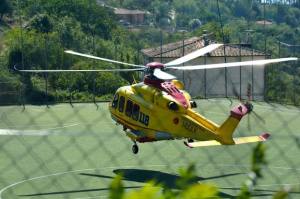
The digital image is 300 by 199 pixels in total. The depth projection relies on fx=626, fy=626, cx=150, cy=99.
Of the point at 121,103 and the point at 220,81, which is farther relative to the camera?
the point at 220,81

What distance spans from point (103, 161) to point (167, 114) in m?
2.93

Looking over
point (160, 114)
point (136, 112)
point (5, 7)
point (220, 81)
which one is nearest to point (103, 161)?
point (136, 112)

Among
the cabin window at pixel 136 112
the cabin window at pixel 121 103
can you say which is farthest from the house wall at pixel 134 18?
the cabin window at pixel 136 112

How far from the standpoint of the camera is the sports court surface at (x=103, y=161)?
486 inches

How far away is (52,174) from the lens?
13750 mm

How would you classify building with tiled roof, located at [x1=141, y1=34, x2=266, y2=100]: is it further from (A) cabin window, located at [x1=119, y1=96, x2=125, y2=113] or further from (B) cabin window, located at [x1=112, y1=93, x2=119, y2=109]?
(A) cabin window, located at [x1=119, y1=96, x2=125, y2=113]

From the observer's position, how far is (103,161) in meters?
15.2

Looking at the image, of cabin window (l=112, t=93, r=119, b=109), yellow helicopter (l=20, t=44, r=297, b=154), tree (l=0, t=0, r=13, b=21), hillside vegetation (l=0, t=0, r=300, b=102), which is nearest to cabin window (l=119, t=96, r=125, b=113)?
yellow helicopter (l=20, t=44, r=297, b=154)

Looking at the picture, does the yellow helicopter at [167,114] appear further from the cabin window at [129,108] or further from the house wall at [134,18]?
the house wall at [134,18]

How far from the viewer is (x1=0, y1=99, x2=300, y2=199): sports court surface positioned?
12336 millimetres

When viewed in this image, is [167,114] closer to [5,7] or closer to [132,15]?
[5,7]

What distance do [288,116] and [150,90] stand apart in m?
10.2

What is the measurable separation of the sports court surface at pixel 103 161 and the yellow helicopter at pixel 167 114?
2.03 feet

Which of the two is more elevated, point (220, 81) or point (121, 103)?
point (121, 103)
